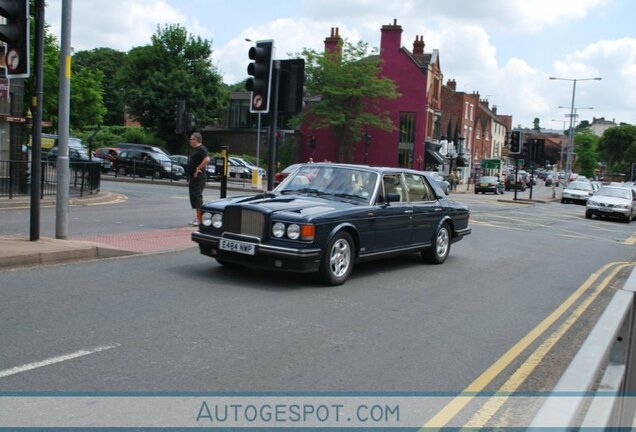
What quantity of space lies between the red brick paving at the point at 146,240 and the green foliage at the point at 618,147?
379 ft

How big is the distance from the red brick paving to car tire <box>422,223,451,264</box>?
3968mm

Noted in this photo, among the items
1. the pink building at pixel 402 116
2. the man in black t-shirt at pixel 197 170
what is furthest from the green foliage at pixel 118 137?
the man in black t-shirt at pixel 197 170

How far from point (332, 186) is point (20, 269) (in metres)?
4.21

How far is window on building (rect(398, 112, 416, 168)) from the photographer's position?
191ft

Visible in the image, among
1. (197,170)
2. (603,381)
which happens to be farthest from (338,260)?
(197,170)

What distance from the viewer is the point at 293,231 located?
7676mm

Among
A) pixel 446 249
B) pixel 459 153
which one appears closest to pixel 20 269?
pixel 446 249

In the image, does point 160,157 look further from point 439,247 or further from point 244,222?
point 244,222

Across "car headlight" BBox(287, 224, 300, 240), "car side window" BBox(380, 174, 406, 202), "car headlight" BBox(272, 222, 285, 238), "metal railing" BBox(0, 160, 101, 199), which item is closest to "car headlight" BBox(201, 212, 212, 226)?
"car headlight" BBox(272, 222, 285, 238)

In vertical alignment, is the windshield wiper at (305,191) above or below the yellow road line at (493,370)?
above

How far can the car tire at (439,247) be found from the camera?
1057cm

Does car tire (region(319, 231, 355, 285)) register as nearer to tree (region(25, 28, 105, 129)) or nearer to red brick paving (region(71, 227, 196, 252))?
red brick paving (region(71, 227, 196, 252))

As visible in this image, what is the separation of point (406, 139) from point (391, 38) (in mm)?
9027

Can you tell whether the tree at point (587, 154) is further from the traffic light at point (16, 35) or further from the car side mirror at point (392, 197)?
the traffic light at point (16, 35)
